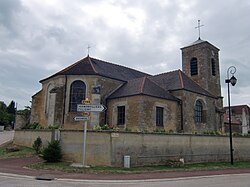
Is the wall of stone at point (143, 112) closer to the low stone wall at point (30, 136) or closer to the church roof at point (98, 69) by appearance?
the church roof at point (98, 69)

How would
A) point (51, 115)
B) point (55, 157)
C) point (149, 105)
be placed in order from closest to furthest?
point (55, 157) → point (149, 105) → point (51, 115)

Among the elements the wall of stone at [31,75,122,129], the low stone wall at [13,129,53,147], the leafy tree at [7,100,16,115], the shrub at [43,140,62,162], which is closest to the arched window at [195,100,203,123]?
the wall of stone at [31,75,122,129]

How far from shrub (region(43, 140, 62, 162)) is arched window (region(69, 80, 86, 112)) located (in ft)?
32.3

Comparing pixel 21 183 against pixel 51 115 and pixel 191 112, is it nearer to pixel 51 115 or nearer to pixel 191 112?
pixel 51 115

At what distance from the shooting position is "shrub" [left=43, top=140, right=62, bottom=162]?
13898 millimetres

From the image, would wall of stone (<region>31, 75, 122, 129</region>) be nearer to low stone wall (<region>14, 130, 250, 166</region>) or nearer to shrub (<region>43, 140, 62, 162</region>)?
low stone wall (<region>14, 130, 250, 166</region>)

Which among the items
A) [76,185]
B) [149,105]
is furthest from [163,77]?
[76,185]

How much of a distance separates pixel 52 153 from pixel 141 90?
10.1 m

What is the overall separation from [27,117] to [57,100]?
931 centimetres

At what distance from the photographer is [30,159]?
1528 cm

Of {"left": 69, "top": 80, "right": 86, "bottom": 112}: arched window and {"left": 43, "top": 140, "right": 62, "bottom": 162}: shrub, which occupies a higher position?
{"left": 69, "top": 80, "right": 86, "bottom": 112}: arched window

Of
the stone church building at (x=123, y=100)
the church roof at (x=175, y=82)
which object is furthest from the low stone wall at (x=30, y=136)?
the church roof at (x=175, y=82)

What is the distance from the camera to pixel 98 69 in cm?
2541

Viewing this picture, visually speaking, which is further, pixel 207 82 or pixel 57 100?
pixel 207 82
